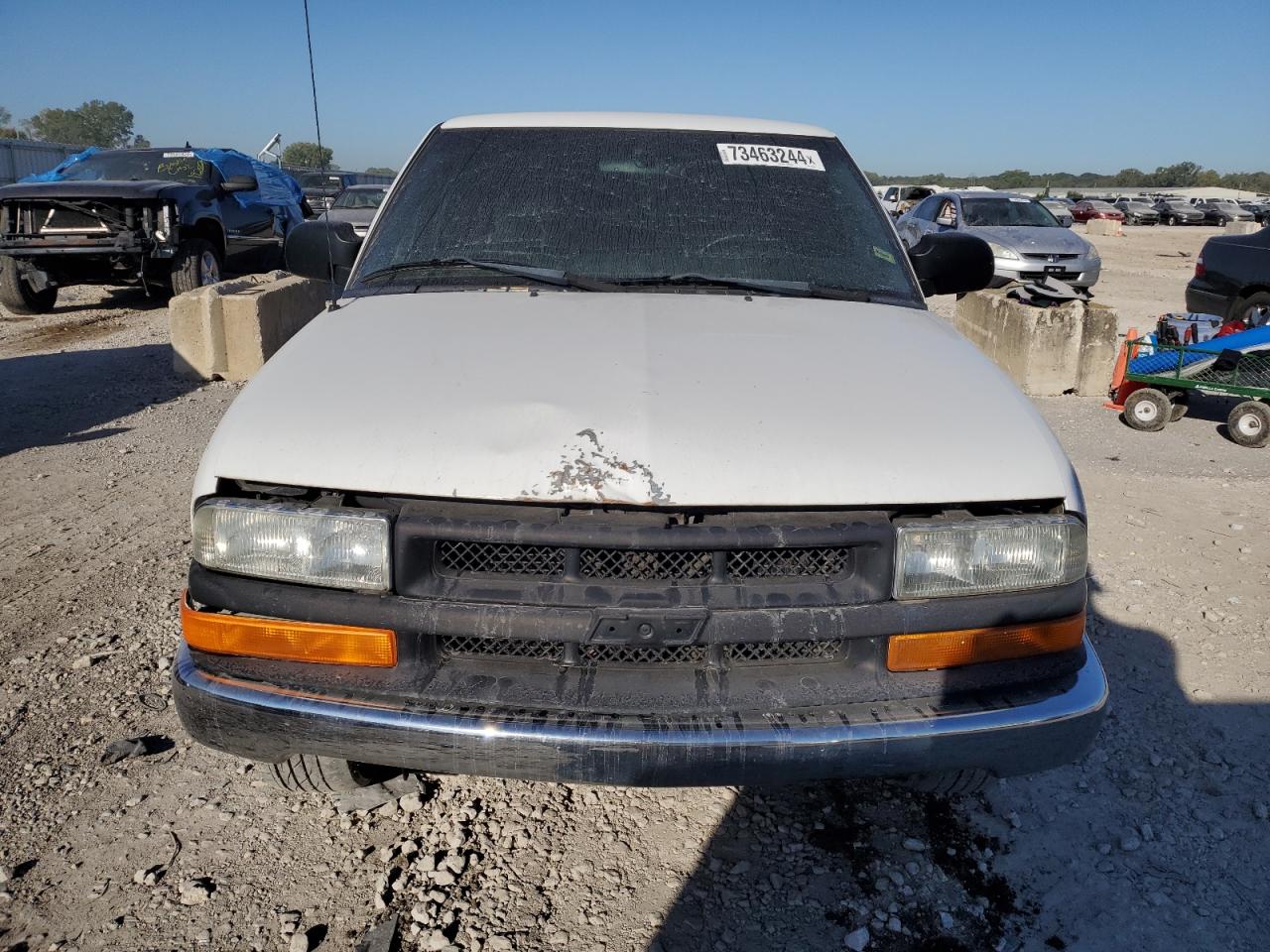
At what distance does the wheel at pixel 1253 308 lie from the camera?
765 centimetres

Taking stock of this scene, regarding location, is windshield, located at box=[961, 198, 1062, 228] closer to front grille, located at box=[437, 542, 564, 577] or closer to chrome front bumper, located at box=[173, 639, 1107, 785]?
chrome front bumper, located at box=[173, 639, 1107, 785]

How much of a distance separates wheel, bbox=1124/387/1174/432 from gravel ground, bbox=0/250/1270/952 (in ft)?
12.4

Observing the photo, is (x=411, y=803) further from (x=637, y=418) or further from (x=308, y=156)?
(x=308, y=156)

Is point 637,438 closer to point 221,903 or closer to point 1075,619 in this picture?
point 1075,619

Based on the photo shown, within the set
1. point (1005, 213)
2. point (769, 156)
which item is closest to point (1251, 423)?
point (769, 156)

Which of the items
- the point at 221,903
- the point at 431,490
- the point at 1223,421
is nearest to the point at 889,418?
the point at 431,490

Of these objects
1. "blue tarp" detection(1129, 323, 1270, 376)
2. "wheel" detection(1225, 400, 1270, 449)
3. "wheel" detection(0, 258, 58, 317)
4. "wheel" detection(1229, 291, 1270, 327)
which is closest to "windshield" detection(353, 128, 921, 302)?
"blue tarp" detection(1129, 323, 1270, 376)

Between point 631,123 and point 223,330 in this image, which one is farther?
point 223,330

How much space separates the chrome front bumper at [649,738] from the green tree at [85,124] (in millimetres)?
70465

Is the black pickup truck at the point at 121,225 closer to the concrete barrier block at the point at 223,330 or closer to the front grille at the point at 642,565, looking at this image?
the concrete barrier block at the point at 223,330

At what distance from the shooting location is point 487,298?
277 cm

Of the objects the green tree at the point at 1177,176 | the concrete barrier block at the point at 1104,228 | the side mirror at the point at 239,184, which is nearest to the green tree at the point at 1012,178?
the green tree at the point at 1177,176

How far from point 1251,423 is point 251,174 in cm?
1217

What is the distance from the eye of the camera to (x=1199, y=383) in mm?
6770
